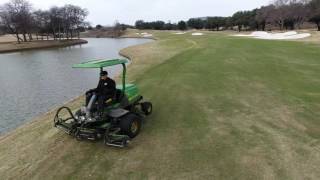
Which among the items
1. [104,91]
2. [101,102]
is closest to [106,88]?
[104,91]

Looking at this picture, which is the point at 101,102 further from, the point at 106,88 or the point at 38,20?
the point at 38,20

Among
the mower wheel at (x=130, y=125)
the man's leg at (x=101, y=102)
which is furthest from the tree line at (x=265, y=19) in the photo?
the man's leg at (x=101, y=102)

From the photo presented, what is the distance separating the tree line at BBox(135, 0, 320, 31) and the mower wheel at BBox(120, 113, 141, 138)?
72585mm

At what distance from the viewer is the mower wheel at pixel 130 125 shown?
32.5 ft

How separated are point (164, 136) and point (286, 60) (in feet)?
56.4

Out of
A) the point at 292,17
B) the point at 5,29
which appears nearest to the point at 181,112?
the point at 292,17

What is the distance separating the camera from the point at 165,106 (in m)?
13.4

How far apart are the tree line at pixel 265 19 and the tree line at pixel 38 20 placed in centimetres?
4351

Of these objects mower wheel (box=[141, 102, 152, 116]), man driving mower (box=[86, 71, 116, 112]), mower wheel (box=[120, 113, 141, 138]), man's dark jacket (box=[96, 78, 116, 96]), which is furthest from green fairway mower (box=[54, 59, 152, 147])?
mower wheel (box=[141, 102, 152, 116])

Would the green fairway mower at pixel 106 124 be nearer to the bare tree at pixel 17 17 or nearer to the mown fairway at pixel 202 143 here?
the mown fairway at pixel 202 143

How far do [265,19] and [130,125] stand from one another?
91838 mm

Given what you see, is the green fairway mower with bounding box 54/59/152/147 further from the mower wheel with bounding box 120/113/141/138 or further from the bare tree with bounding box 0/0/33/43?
the bare tree with bounding box 0/0/33/43

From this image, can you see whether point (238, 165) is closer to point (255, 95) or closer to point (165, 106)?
point (165, 106)

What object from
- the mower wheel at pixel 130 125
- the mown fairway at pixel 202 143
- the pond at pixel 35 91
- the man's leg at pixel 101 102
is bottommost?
the pond at pixel 35 91
